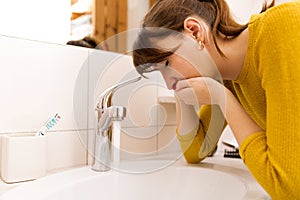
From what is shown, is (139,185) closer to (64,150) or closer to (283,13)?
(64,150)

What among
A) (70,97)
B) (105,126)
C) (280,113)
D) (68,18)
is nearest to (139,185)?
(105,126)

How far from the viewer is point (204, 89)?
67 centimetres

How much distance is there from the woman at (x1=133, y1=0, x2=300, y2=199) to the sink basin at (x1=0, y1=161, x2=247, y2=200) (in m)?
0.12

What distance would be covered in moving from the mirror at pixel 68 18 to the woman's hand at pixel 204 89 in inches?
8.3

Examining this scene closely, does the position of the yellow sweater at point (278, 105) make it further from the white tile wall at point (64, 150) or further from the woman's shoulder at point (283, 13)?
the white tile wall at point (64, 150)

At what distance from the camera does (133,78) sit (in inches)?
32.9

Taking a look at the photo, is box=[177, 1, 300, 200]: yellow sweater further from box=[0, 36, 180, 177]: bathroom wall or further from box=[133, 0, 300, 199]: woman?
box=[0, 36, 180, 177]: bathroom wall

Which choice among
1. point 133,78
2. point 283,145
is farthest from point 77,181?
point 283,145

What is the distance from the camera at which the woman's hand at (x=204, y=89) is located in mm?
667

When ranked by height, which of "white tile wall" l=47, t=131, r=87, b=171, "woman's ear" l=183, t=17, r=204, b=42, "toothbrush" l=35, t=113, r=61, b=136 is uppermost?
"woman's ear" l=183, t=17, r=204, b=42

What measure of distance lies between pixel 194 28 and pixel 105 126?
0.31m

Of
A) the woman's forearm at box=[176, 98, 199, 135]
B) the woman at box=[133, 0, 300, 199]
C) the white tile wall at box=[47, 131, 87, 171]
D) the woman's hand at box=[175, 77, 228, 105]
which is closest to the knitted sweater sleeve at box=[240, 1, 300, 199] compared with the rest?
the woman at box=[133, 0, 300, 199]

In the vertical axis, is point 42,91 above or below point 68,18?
below

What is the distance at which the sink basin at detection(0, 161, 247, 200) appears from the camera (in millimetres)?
619
